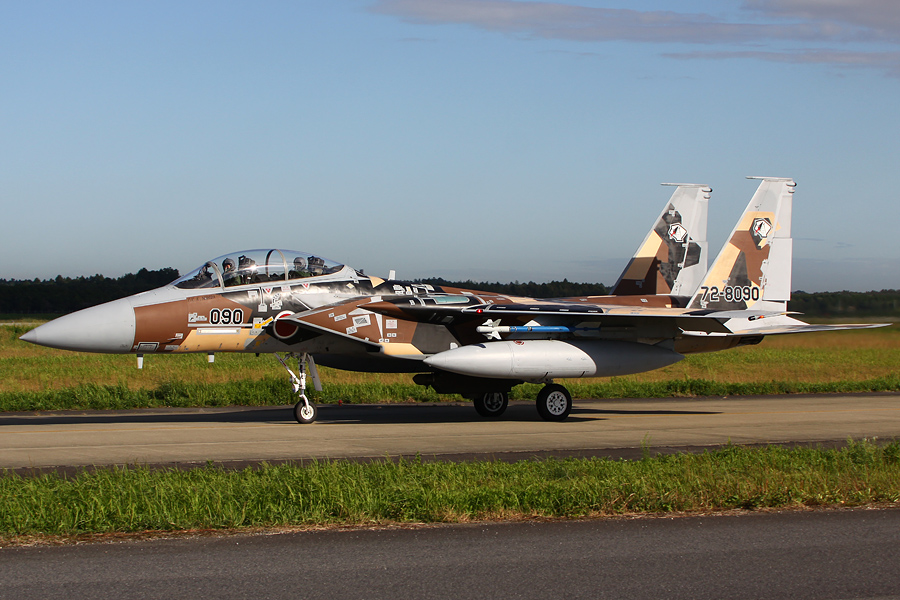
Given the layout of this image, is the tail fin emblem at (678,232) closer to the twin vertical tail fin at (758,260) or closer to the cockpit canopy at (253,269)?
the twin vertical tail fin at (758,260)

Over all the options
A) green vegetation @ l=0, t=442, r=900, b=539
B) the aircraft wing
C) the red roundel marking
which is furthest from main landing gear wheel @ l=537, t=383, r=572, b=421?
green vegetation @ l=0, t=442, r=900, b=539

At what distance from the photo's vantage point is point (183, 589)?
17.5ft

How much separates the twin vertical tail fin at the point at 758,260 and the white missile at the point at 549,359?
268 cm

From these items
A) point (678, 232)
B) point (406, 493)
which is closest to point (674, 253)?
point (678, 232)

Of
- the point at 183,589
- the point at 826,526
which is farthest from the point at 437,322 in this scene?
the point at 183,589

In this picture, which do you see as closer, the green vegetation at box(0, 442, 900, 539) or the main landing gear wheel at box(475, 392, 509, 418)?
the green vegetation at box(0, 442, 900, 539)

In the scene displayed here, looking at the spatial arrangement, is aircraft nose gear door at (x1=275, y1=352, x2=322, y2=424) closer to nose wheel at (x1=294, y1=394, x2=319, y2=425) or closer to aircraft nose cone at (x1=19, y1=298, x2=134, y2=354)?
nose wheel at (x1=294, y1=394, x2=319, y2=425)

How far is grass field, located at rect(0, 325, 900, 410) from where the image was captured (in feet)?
63.5

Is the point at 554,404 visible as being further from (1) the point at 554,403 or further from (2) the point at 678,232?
(2) the point at 678,232

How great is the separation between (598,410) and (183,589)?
1401 centimetres

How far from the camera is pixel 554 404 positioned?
16.1 metres

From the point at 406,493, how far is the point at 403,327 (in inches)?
314

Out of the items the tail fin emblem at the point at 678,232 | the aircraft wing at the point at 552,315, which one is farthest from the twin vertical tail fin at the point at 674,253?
the aircraft wing at the point at 552,315

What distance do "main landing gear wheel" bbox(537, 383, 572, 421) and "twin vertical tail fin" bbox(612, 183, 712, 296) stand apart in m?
5.18
